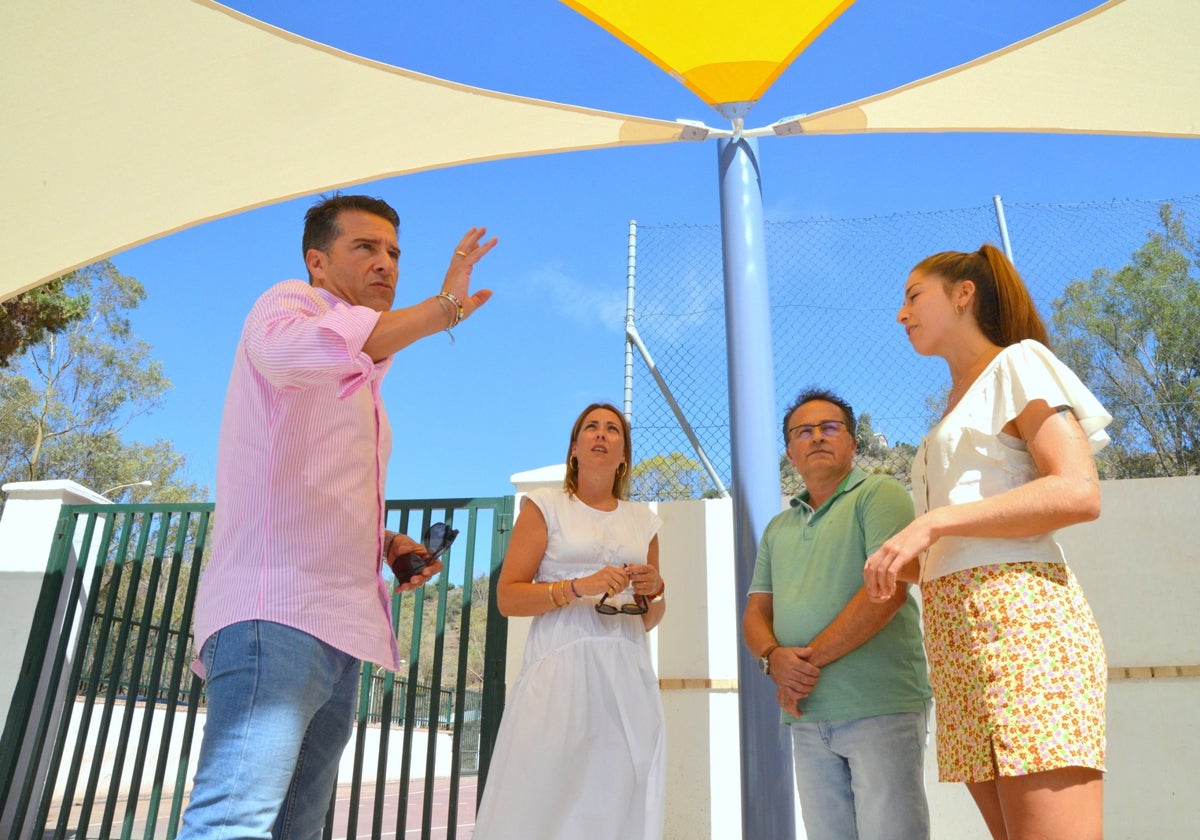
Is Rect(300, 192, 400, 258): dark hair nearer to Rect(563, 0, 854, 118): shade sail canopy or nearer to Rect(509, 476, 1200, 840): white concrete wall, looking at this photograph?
Rect(563, 0, 854, 118): shade sail canopy

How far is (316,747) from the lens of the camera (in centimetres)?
170

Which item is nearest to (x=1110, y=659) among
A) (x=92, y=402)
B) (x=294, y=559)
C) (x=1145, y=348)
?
(x=294, y=559)

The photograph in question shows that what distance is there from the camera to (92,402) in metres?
28.6

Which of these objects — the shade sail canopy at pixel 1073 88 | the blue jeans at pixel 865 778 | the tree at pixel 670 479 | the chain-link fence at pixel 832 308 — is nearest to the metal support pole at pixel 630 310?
the chain-link fence at pixel 832 308

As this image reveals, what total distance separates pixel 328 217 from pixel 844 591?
1639 mm

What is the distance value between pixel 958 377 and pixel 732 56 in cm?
208

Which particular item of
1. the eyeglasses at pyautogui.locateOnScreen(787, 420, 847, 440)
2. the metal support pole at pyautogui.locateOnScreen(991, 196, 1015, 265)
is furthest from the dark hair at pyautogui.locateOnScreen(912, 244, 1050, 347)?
the metal support pole at pyautogui.locateOnScreen(991, 196, 1015, 265)

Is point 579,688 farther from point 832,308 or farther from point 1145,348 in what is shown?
point 1145,348

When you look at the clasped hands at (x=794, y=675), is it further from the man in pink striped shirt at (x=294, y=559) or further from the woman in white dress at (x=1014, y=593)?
the man in pink striped shirt at (x=294, y=559)

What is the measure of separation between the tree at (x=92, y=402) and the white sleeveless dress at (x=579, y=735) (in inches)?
1048

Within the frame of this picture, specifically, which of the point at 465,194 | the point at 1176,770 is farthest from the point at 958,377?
the point at 465,194

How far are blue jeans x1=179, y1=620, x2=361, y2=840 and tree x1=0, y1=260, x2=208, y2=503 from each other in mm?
27556

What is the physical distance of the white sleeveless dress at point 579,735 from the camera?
8.86 feet

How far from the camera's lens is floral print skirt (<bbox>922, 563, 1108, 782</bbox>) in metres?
1.62
